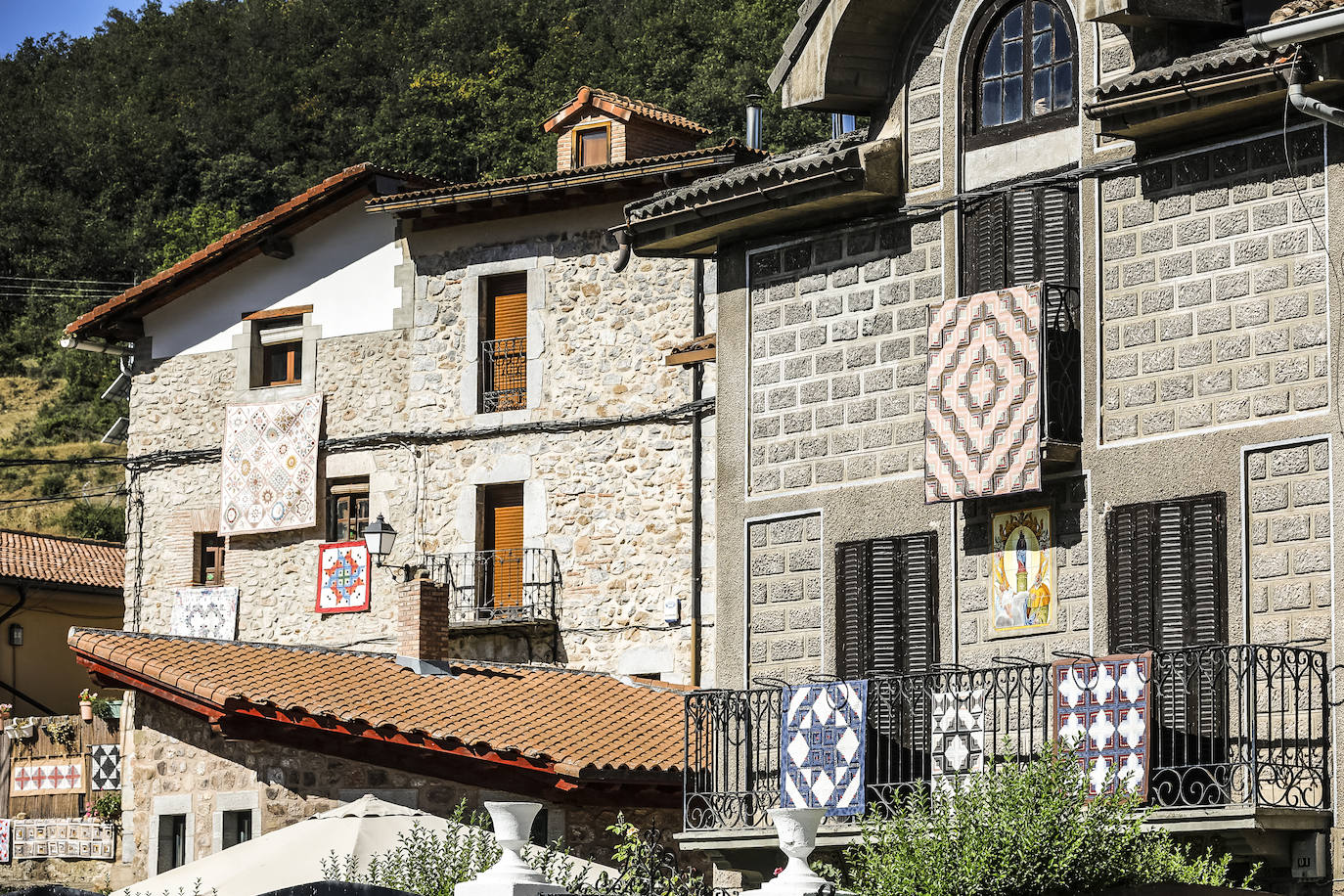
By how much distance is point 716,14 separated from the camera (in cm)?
4972

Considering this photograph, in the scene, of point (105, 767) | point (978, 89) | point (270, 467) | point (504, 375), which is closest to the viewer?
point (978, 89)

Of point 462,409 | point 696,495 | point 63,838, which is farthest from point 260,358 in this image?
point 63,838

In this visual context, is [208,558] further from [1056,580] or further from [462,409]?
[1056,580]

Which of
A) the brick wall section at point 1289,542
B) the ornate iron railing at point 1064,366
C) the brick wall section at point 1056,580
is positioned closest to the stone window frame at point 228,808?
the brick wall section at point 1056,580

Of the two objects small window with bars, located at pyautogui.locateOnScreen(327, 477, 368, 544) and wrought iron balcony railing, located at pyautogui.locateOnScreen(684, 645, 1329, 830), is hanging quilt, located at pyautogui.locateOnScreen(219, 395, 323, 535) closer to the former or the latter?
small window with bars, located at pyautogui.locateOnScreen(327, 477, 368, 544)

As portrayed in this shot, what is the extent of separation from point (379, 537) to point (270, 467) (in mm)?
2693

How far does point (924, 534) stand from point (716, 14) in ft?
116

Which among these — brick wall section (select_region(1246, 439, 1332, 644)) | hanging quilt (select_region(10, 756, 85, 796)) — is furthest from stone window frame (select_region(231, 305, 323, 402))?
brick wall section (select_region(1246, 439, 1332, 644))

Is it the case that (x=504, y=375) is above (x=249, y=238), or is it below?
below

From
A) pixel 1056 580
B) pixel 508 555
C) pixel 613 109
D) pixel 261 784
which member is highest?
pixel 613 109

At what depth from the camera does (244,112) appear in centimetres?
6047

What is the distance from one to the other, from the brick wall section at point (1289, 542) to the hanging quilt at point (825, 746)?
119 inches

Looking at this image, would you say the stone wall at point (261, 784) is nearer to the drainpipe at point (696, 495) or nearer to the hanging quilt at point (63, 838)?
the hanging quilt at point (63, 838)

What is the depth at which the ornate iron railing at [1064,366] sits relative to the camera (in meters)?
15.2
